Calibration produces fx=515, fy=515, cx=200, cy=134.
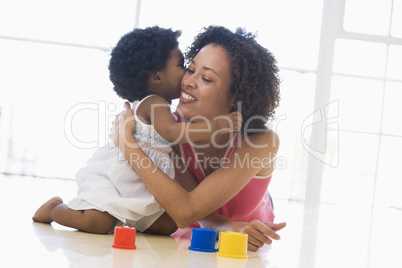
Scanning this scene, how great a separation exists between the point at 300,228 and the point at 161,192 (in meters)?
1.11

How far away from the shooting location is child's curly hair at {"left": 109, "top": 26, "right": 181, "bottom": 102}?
173cm

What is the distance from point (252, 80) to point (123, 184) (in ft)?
1.80

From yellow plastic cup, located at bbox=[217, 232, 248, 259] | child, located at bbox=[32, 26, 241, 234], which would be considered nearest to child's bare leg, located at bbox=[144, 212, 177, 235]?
child, located at bbox=[32, 26, 241, 234]

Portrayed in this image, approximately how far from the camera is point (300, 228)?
2439 mm

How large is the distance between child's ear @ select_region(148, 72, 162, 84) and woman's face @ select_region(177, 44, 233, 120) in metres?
0.09

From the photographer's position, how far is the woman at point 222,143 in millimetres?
1549

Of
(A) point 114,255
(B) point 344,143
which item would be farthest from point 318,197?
(A) point 114,255

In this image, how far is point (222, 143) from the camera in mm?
1915

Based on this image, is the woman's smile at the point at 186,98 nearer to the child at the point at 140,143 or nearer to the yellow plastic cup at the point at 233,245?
the child at the point at 140,143

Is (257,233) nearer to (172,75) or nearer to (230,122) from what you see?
(230,122)

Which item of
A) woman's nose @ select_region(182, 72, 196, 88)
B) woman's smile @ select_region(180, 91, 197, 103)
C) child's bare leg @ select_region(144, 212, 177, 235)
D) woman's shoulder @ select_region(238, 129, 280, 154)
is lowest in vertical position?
child's bare leg @ select_region(144, 212, 177, 235)

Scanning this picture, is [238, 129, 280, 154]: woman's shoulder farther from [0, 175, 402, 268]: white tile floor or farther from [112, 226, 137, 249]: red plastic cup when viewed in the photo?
[112, 226, 137, 249]: red plastic cup

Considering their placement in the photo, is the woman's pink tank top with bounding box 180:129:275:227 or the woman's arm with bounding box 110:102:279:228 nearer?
the woman's arm with bounding box 110:102:279:228

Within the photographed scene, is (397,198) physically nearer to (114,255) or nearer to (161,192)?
(161,192)
